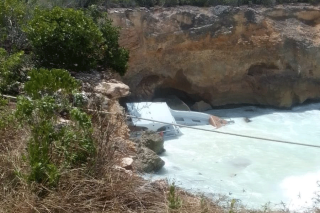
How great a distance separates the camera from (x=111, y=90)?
255 inches

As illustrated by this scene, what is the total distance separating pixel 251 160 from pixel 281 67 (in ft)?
17.3

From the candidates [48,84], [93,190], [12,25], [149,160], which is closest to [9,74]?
[48,84]

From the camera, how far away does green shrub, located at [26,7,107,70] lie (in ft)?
22.4

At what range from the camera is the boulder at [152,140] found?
35.2 ft

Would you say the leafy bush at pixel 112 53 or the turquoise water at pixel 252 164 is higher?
the leafy bush at pixel 112 53

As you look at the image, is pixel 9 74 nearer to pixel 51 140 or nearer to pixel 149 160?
pixel 51 140

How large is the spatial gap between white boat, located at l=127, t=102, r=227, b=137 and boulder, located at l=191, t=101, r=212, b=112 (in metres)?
1.41

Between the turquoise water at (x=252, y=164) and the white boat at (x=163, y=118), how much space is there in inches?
13.6

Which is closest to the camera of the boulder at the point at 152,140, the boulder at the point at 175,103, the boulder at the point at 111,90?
the boulder at the point at 111,90

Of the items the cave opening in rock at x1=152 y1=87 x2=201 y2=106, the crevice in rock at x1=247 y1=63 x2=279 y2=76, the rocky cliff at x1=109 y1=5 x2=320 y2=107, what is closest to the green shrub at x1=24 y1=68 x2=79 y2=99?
the rocky cliff at x1=109 y1=5 x2=320 y2=107

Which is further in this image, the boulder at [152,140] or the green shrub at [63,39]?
the boulder at [152,140]

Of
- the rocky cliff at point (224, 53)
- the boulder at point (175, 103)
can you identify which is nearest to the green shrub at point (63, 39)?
the rocky cliff at point (224, 53)

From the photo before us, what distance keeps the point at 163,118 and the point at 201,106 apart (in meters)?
3.61

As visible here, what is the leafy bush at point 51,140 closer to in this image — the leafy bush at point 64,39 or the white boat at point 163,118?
the leafy bush at point 64,39
